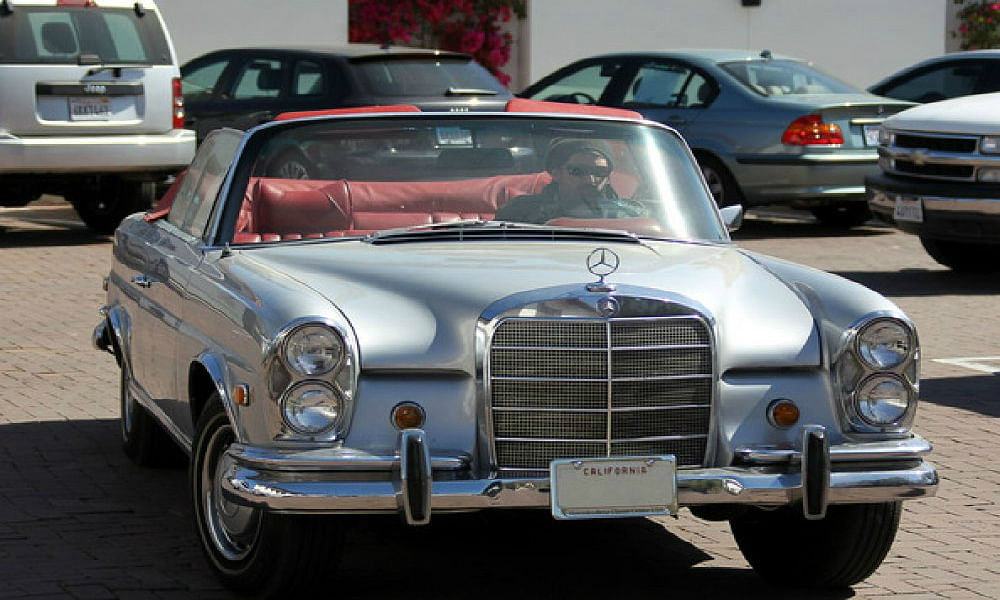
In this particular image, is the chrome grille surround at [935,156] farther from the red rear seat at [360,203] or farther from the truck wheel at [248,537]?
the truck wheel at [248,537]

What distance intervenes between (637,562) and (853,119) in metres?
10.2

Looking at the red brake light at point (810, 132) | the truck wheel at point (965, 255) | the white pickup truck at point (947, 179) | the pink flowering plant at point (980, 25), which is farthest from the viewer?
the pink flowering plant at point (980, 25)

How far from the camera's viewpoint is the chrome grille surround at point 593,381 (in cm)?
511

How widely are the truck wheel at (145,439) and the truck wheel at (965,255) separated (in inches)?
306

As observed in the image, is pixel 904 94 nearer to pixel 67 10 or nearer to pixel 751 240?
pixel 751 240

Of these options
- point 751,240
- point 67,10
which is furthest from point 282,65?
point 751,240

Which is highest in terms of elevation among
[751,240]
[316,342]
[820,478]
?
[316,342]

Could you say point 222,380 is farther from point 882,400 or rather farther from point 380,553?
point 882,400


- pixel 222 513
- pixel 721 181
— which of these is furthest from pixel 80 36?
pixel 222 513

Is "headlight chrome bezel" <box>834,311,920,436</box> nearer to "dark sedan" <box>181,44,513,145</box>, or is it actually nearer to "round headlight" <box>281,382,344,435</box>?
"round headlight" <box>281,382,344,435</box>

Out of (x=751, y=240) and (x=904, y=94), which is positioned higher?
(x=904, y=94)

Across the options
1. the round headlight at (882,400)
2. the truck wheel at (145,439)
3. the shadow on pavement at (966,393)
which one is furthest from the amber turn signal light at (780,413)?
the shadow on pavement at (966,393)

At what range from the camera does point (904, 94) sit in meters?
17.5

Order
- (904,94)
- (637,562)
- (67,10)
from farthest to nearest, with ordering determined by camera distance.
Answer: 1. (904,94)
2. (67,10)
3. (637,562)
